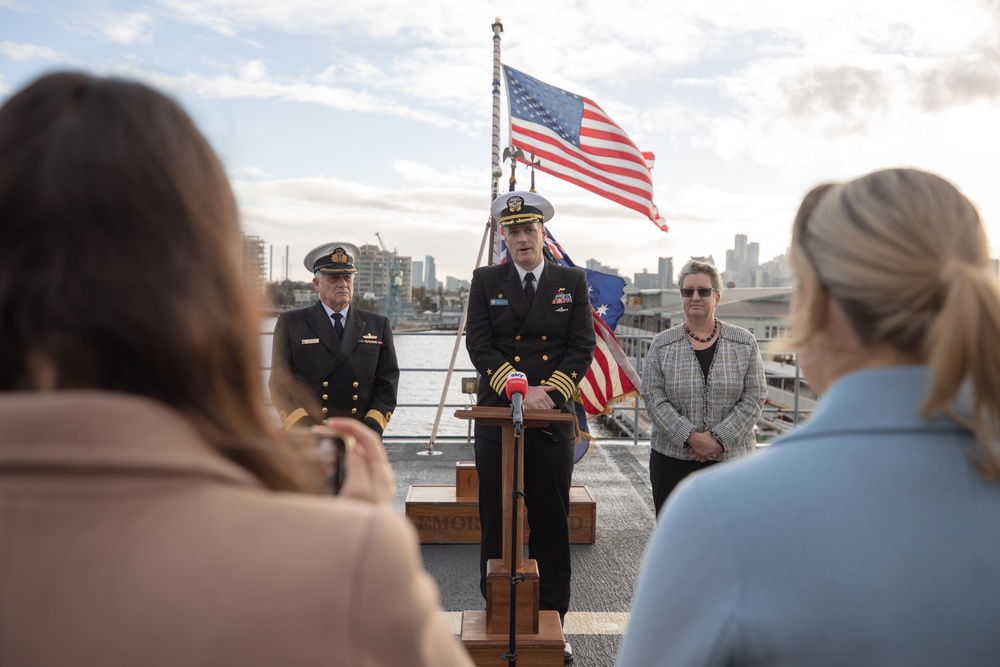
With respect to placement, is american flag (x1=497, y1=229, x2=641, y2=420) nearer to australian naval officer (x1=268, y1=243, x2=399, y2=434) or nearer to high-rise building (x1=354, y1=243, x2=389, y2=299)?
Result: australian naval officer (x1=268, y1=243, x2=399, y2=434)

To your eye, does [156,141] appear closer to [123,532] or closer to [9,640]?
[123,532]

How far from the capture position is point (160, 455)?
27.3 inches

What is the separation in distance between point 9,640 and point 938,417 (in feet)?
3.48

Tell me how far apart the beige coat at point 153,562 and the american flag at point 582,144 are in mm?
6018

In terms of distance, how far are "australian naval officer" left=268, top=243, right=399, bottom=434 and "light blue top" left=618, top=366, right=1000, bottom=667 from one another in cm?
384

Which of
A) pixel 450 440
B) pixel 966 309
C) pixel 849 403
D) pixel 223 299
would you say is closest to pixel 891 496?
pixel 849 403

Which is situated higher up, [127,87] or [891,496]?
[127,87]

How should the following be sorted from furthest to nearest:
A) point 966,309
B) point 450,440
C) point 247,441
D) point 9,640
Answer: point 450,440
point 966,309
point 247,441
point 9,640

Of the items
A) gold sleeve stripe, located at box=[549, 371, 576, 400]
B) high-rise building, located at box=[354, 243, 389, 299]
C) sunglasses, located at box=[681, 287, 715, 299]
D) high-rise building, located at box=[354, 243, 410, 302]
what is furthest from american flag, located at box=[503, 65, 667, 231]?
gold sleeve stripe, located at box=[549, 371, 576, 400]

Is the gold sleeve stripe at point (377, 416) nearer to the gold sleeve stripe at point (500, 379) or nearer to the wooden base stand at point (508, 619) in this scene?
the gold sleeve stripe at point (500, 379)

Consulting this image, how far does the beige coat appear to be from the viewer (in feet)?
2.18

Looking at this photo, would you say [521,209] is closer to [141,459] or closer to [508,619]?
[508,619]

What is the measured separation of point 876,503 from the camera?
93 cm

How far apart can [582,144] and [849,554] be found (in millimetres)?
6071
